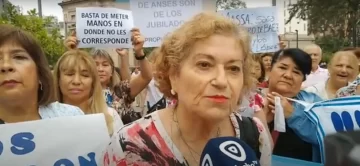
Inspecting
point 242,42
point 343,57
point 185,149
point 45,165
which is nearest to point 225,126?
point 185,149

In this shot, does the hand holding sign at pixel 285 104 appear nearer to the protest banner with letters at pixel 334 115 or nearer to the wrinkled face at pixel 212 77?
the protest banner with letters at pixel 334 115

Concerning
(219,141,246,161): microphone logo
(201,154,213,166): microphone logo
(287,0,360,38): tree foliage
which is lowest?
(201,154,213,166): microphone logo

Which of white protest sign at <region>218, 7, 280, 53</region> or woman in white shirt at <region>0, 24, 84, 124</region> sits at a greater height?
white protest sign at <region>218, 7, 280, 53</region>

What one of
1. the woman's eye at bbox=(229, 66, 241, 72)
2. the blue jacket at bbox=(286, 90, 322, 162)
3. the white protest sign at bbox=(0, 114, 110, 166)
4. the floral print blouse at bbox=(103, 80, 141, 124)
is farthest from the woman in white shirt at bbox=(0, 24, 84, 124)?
the blue jacket at bbox=(286, 90, 322, 162)

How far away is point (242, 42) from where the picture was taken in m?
1.69

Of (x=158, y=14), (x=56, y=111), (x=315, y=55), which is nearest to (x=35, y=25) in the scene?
(x=315, y=55)

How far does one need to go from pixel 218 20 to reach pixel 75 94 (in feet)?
5.45

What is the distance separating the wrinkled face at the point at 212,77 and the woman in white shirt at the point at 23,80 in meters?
0.89

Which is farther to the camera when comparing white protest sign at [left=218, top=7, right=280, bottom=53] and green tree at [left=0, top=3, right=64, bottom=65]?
green tree at [left=0, top=3, right=64, bottom=65]

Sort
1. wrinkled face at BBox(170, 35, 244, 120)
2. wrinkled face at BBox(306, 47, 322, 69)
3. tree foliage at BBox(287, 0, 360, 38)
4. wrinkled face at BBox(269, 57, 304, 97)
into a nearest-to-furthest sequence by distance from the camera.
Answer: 1. wrinkled face at BBox(170, 35, 244, 120)
2. wrinkled face at BBox(269, 57, 304, 97)
3. wrinkled face at BBox(306, 47, 322, 69)
4. tree foliage at BBox(287, 0, 360, 38)

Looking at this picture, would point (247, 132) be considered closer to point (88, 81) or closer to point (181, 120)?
point (181, 120)

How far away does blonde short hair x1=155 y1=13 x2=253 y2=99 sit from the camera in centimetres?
162

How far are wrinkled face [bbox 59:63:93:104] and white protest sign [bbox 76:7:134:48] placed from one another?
4.30ft

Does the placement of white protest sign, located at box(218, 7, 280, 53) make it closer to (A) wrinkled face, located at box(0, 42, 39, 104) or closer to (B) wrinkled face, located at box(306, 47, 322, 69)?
(B) wrinkled face, located at box(306, 47, 322, 69)
